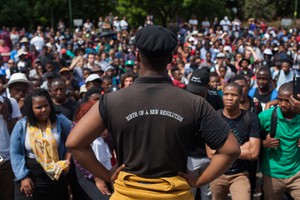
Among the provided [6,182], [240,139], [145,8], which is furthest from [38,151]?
[145,8]

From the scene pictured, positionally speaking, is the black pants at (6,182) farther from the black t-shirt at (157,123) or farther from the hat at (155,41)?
the hat at (155,41)

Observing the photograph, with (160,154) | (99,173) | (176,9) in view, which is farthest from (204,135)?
(176,9)

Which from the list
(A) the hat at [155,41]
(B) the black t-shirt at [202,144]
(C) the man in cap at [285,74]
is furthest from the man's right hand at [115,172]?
(C) the man in cap at [285,74]

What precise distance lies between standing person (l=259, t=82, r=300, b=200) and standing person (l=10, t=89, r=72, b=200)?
2.16 metres

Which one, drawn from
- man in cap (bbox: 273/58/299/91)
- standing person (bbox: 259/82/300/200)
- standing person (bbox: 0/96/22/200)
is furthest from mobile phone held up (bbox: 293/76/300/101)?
man in cap (bbox: 273/58/299/91)

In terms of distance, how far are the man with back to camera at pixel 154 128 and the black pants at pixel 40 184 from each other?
207 centimetres

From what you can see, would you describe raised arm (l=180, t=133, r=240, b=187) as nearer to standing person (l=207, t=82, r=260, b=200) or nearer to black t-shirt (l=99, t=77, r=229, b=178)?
black t-shirt (l=99, t=77, r=229, b=178)

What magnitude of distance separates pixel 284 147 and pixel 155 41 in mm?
2738

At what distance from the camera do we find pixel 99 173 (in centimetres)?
243

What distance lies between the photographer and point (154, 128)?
2.25 m

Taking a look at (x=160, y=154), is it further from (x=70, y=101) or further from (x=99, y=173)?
(x=70, y=101)

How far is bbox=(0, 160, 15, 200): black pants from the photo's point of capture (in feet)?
15.6

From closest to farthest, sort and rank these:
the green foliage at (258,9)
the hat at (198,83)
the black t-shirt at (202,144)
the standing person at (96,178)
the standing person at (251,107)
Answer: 1. the standing person at (96,178)
2. the black t-shirt at (202,144)
3. the hat at (198,83)
4. the standing person at (251,107)
5. the green foliage at (258,9)

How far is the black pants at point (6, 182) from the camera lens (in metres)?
4.75
